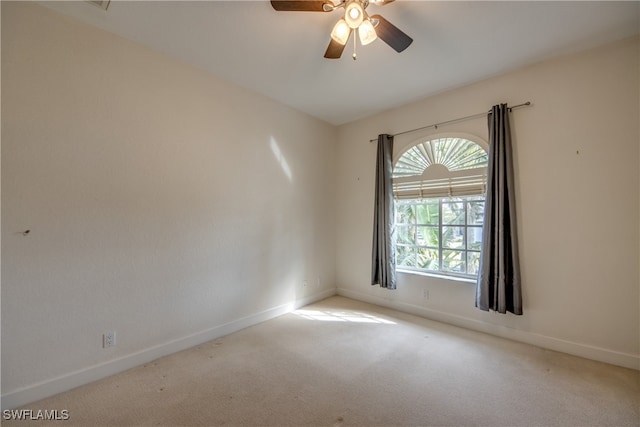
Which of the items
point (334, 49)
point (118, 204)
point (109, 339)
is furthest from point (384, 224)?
point (109, 339)

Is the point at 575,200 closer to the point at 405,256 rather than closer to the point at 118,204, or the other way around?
the point at 405,256

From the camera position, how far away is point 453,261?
3326mm

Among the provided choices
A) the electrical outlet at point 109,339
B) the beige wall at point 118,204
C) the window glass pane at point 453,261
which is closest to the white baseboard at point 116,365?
the beige wall at point 118,204

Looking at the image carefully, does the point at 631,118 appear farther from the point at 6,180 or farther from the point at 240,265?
the point at 6,180

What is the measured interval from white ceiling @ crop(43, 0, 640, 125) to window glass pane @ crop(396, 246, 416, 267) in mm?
2086

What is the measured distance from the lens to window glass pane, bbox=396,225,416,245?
12.2 ft

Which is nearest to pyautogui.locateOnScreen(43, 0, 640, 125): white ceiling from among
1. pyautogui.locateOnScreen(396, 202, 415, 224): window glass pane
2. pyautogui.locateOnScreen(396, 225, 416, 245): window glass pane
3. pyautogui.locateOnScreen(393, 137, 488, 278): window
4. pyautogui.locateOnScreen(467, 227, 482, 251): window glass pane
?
pyautogui.locateOnScreen(393, 137, 488, 278): window

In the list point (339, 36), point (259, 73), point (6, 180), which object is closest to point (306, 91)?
point (259, 73)

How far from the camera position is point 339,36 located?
6.15 feet

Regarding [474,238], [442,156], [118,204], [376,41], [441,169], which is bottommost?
[474,238]

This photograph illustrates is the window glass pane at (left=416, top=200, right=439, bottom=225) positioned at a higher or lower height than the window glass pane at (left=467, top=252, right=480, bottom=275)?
higher

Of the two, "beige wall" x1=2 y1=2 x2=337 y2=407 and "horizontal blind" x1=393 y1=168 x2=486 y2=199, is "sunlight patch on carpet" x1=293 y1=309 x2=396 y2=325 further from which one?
"horizontal blind" x1=393 y1=168 x2=486 y2=199

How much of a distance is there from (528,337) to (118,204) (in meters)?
4.07

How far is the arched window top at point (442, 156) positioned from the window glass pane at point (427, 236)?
74 cm
